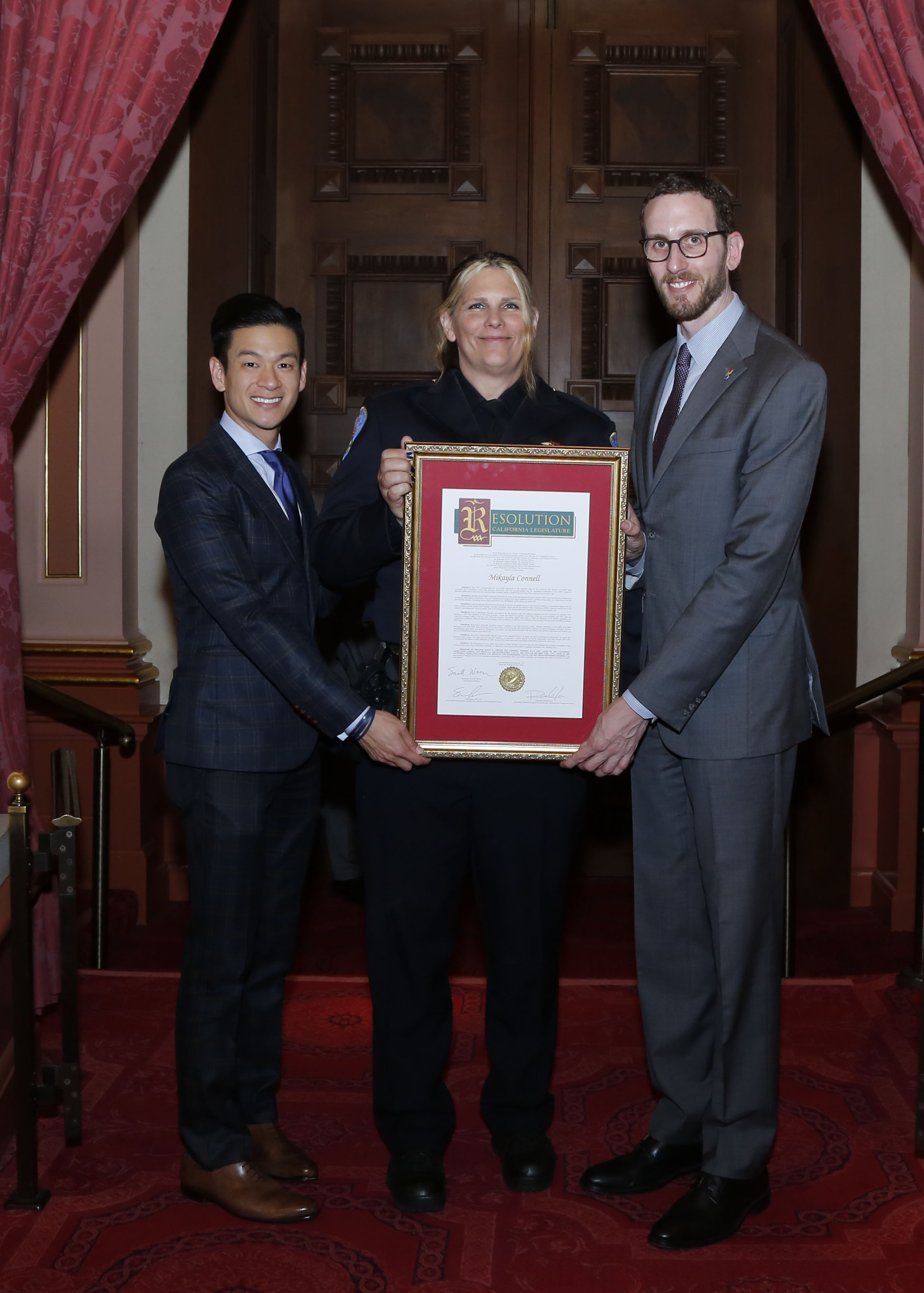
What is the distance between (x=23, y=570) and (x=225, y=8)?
2011 millimetres

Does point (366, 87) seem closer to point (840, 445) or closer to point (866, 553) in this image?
point (840, 445)

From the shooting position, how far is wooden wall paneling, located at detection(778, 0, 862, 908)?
4543 mm

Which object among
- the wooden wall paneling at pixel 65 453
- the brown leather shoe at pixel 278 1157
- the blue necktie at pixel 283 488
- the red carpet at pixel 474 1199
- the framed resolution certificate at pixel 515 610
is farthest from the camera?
the wooden wall paneling at pixel 65 453

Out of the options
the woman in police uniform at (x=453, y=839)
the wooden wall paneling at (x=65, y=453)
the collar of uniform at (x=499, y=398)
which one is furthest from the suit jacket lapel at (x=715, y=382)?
the wooden wall paneling at (x=65, y=453)

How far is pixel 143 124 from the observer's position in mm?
3816

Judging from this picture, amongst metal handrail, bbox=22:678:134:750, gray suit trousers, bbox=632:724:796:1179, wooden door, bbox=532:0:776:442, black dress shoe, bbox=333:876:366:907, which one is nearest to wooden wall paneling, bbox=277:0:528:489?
wooden door, bbox=532:0:776:442

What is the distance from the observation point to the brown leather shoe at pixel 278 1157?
2.67 m

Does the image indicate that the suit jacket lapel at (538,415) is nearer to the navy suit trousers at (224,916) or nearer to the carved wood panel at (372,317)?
the navy suit trousers at (224,916)

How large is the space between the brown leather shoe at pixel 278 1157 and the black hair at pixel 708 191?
6.80 ft

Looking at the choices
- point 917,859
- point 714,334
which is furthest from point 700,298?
point 917,859

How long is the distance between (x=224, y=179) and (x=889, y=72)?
2299 mm

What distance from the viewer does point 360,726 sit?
97.1 inches

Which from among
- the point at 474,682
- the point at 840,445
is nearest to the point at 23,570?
the point at 474,682

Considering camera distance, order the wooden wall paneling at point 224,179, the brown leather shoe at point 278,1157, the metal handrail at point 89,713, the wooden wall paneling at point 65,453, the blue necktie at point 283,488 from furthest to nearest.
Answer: the wooden wall paneling at point 224,179 → the wooden wall paneling at point 65,453 → the metal handrail at point 89,713 → the brown leather shoe at point 278,1157 → the blue necktie at point 283,488
